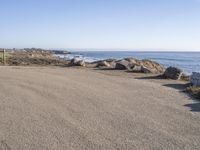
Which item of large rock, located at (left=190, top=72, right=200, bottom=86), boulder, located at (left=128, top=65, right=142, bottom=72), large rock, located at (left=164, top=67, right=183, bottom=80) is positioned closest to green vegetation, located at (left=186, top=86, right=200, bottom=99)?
large rock, located at (left=190, top=72, right=200, bottom=86)

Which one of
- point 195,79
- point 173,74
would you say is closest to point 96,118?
point 195,79

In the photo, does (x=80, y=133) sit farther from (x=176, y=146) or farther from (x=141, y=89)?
(x=141, y=89)

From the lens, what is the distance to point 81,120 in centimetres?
917

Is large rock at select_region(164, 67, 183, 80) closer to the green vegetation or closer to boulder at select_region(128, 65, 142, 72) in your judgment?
boulder at select_region(128, 65, 142, 72)

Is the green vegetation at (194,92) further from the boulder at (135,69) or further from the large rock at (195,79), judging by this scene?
the boulder at (135,69)

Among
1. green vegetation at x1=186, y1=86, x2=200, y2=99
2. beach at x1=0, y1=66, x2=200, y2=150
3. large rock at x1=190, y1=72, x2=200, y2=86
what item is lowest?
beach at x1=0, y1=66, x2=200, y2=150

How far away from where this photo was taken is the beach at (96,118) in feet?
24.2

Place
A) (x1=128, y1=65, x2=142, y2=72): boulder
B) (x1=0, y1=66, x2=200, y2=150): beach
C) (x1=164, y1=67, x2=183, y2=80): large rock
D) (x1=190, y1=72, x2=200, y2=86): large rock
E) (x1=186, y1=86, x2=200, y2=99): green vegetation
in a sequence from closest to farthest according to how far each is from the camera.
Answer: (x1=0, y1=66, x2=200, y2=150): beach, (x1=186, y1=86, x2=200, y2=99): green vegetation, (x1=190, y1=72, x2=200, y2=86): large rock, (x1=164, y1=67, x2=183, y2=80): large rock, (x1=128, y1=65, x2=142, y2=72): boulder

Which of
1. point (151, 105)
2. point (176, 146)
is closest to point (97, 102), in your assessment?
point (151, 105)

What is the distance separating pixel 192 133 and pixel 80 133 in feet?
8.16

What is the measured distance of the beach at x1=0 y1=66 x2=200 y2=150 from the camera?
7.38 metres

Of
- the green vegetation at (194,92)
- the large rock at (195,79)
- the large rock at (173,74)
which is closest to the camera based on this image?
the green vegetation at (194,92)

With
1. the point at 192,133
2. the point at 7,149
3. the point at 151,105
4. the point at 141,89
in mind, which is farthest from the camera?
the point at 141,89

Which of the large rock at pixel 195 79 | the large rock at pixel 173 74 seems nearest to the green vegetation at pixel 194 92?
the large rock at pixel 195 79
